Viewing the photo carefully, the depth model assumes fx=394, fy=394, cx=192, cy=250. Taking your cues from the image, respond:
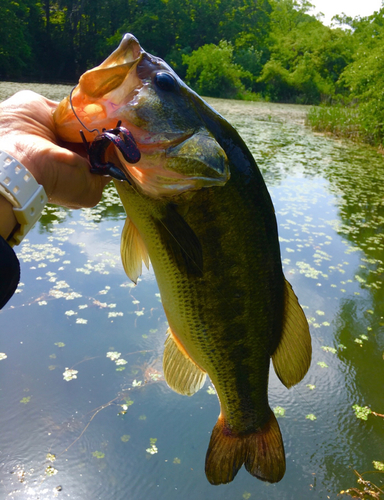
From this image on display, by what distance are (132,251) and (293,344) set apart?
2.26 ft

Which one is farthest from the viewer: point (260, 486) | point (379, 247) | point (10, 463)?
point (379, 247)

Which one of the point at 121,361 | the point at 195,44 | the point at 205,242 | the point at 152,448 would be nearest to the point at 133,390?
the point at 121,361

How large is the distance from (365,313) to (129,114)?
3.89 metres

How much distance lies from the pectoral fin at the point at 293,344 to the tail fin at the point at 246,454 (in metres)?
0.24

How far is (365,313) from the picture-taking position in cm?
423

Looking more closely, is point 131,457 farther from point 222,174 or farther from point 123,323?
point 222,174

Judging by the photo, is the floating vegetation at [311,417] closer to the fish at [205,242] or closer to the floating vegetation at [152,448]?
the floating vegetation at [152,448]

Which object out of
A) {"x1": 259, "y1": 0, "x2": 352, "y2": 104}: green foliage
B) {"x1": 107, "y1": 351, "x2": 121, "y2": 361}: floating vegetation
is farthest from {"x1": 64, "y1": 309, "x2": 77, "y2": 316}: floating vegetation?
{"x1": 259, "y1": 0, "x2": 352, "y2": 104}: green foliage

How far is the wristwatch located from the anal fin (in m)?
0.66

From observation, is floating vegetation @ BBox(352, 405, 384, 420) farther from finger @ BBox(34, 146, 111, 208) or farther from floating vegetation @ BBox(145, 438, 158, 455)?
finger @ BBox(34, 146, 111, 208)

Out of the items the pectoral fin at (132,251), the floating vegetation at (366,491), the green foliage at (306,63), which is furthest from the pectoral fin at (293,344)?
the green foliage at (306,63)

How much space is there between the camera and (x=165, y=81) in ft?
3.71

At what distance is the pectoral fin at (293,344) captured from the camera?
4.77 feet

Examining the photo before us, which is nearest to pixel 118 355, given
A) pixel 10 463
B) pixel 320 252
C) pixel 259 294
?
pixel 10 463
